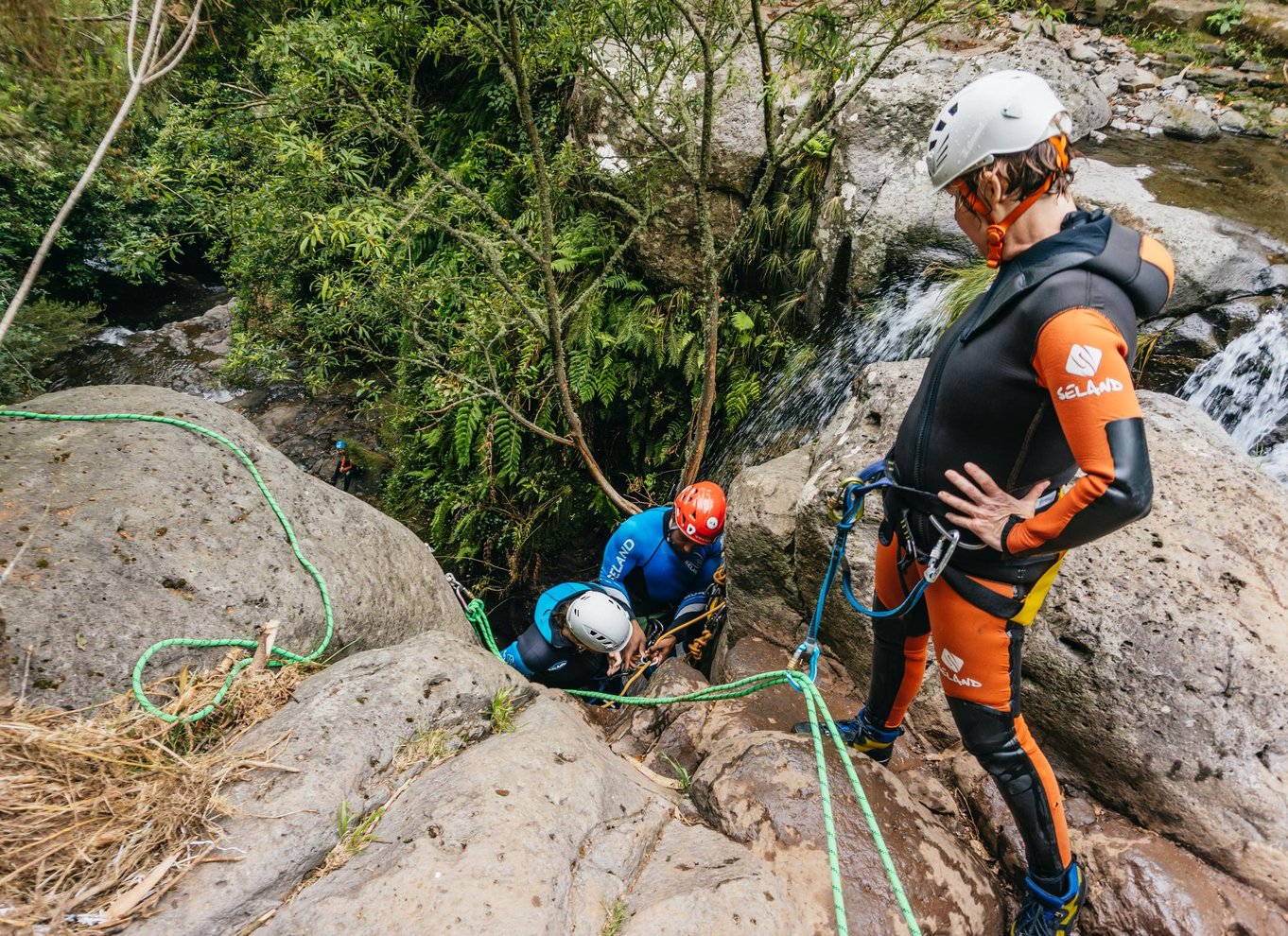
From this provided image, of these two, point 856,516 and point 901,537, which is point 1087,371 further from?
point 856,516

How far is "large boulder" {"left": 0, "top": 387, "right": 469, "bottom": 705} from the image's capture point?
2.66 meters

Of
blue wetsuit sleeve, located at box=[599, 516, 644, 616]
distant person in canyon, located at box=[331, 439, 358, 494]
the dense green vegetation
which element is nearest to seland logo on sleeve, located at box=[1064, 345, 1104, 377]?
the dense green vegetation

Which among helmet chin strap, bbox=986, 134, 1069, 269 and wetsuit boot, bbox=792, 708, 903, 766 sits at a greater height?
helmet chin strap, bbox=986, 134, 1069, 269

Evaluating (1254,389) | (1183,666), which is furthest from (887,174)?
(1183,666)

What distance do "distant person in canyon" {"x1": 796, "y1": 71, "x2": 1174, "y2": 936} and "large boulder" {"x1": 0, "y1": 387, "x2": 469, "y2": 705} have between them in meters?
2.85

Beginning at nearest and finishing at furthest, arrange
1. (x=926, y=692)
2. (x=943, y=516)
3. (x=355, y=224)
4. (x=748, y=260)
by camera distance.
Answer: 1. (x=943, y=516)
2. (x=926, y=692)
3. (x=355, y=224)
4. (x=748, y=260)

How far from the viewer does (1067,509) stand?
194 cm

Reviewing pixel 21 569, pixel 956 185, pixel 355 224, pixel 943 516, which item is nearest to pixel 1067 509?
pixel 943 516

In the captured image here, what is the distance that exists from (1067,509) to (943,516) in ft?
1.52

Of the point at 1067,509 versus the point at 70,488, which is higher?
the point at 1067,509

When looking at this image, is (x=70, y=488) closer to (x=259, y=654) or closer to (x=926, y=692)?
(x=259, y=654)

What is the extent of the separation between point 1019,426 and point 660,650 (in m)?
3.95

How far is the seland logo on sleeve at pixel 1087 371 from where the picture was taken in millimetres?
1822

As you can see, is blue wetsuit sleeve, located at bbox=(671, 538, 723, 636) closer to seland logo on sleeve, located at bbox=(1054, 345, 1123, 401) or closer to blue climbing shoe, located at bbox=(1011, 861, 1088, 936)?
blue climbing shoe, located at bbox=(1011, 861, 1088, 936)
